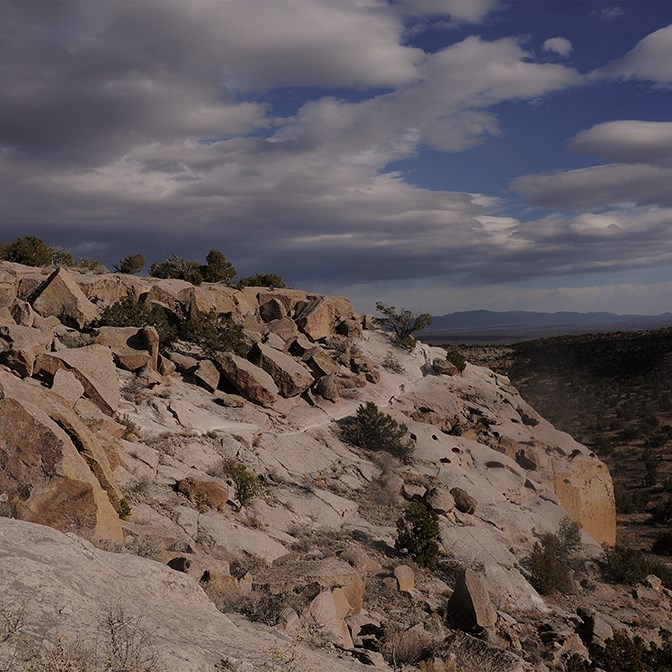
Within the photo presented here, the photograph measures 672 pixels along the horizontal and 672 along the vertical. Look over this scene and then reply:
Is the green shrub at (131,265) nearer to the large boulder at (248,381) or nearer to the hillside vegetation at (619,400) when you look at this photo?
the large boulder at (248,381)

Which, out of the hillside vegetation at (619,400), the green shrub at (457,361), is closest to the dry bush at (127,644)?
the hillside vegetation at (619,400)

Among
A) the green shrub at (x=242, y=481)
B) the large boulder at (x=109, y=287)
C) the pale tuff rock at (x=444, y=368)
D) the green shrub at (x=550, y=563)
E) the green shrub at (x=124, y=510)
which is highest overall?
the large boulder at (x=109, y=287)

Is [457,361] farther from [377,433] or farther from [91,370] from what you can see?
[91,370]

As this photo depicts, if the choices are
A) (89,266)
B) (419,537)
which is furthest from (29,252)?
(419,537)

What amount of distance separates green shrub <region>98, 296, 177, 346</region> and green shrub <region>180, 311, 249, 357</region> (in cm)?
74

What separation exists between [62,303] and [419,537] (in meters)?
16.5

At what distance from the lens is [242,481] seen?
16328mm

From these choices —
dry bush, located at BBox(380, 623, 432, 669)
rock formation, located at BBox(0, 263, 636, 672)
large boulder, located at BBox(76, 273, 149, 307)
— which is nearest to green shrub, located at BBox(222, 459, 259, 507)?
rock formation, located at BBox(0, 263, 636, 672)

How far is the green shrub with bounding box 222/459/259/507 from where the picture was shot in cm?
1606

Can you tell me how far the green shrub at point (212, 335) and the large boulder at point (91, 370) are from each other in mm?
6253

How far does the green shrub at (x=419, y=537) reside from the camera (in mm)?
15828

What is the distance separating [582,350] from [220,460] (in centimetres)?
7113

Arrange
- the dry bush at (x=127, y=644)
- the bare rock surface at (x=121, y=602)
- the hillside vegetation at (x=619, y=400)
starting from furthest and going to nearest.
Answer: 1. the hillside vegetation at (x=619, y=400)
2. the bare rock surface at (x=121, y=602)
3. the dry bush at (x=127, y=644)

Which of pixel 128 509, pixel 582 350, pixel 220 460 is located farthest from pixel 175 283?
pixel 582 350
